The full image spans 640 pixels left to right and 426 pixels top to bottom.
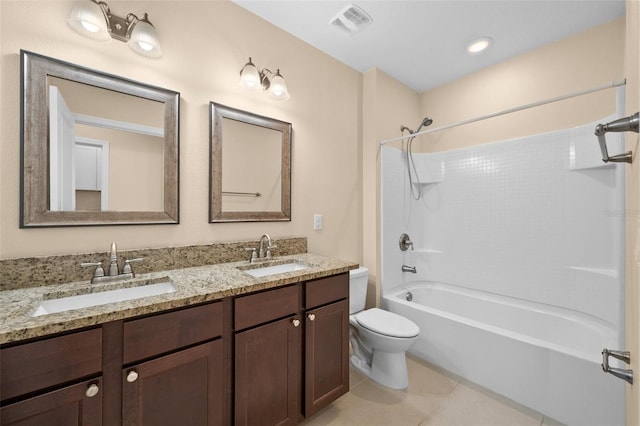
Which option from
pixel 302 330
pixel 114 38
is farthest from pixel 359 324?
pixel 114 38

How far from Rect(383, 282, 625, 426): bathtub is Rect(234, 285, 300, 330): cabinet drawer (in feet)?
4.20

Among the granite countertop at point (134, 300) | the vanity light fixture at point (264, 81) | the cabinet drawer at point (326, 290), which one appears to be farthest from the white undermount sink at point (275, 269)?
the vanity light fixture at point (264, 81)

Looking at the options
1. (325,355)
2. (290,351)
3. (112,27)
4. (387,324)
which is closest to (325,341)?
(325,355)

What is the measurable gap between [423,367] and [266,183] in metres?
1.86

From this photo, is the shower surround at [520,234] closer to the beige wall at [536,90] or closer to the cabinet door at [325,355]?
the beige wall at [536,90]

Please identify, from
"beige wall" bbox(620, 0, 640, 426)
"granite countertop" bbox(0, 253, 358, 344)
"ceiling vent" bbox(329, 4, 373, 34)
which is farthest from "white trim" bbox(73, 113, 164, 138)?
"beige wall" bbox(620, 0, 640, 426)

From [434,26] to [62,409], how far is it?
276 cm

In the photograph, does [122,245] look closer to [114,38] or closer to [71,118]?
[71,118]

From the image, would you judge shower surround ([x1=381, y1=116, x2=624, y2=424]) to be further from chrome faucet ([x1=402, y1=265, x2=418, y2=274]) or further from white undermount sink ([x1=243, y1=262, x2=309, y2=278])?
white undermount sink ([x1=243, y1=262, x2=309, y2=278])

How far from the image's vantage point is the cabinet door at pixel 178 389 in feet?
2.98

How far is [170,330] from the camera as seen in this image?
0.98 metres

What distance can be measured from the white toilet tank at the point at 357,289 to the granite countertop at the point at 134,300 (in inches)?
21.9

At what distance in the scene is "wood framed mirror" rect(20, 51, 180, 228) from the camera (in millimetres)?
1111

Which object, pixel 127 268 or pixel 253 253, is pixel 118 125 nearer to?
pixel 127 268
